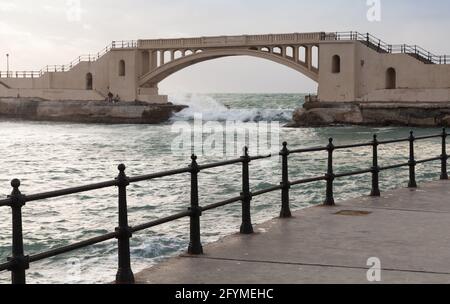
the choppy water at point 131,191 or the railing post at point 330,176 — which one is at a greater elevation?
the railing post at point 330,176

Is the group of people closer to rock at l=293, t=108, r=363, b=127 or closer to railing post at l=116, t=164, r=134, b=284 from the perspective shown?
rock at l=293, t=108, r=363, b=127

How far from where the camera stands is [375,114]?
62.0 m

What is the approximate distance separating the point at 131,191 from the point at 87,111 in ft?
192

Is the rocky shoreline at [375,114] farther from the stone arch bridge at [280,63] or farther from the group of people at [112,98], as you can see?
the group of people at [112,98]

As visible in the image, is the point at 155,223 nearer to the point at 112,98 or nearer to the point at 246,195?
the point at 246,195

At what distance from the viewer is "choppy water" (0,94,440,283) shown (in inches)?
472

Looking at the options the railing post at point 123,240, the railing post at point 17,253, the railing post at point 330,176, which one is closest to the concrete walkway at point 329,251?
the railing post at point 123,240

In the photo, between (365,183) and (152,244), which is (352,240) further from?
(365,183)

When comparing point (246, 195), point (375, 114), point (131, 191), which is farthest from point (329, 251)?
point (375, 114)

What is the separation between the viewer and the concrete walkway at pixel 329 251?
641 cm

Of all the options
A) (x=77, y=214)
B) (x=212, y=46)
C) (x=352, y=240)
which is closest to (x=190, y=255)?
(x=352, y=240)

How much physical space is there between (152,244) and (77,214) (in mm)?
5116

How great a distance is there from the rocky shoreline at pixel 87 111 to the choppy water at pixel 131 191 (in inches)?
978

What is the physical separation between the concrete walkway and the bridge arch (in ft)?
186
